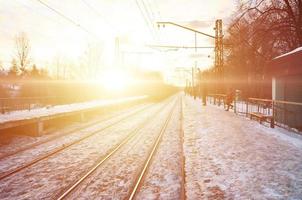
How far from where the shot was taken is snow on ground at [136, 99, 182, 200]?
21.2 ft

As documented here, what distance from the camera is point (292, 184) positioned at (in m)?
6.86

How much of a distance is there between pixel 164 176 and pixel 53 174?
2942 millimetres

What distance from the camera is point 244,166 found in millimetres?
8516

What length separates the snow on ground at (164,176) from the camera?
6.45 meters

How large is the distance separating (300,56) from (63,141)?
1098 centimetres

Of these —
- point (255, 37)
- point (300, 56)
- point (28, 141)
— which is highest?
point (255, 37)

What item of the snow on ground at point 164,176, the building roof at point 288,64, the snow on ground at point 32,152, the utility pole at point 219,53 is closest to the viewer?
the snow on ground at point 164,176

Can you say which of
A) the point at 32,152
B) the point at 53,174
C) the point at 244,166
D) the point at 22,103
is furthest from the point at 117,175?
the point at 22,103

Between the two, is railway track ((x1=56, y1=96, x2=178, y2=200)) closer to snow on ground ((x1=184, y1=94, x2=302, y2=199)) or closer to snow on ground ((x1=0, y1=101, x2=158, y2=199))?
snow on ground ((x1=0, y1=101, x2=158, y2=199))

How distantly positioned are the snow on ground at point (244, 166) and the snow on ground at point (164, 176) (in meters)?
0.29

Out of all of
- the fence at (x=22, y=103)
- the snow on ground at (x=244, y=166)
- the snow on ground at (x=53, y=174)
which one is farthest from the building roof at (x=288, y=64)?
the fence at (x=22, y=103)

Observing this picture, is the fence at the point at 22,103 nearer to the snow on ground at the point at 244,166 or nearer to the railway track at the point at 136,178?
the railway track at the point at 136,178

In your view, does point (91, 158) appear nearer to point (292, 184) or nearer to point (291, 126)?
point (292, 184)

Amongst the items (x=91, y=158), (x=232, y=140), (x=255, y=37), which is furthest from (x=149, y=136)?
(x=255, y=37)
